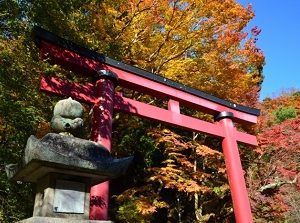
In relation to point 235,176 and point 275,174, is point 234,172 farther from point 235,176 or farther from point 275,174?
point 275,174

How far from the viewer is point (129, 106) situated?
616 cm

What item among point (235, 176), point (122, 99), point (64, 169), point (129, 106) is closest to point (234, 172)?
point (235, 176)

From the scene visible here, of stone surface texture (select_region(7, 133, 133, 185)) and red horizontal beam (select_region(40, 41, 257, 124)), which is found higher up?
red horizontal beam (select_region(40, 41, 257, 124))

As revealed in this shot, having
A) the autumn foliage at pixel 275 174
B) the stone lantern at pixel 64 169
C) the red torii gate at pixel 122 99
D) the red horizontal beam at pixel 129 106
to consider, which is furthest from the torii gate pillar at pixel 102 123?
the autumn foliage at pixel 275 174

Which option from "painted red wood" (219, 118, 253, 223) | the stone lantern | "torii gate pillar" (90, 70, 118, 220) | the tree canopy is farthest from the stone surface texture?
"painted red wood" (219, 118, 253, 223)

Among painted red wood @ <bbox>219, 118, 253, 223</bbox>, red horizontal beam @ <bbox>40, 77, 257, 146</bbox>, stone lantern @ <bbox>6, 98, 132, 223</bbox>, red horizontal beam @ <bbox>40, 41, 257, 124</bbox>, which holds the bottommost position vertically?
stone lantern @ <bbox>6, 98, 132, 223</bbox>

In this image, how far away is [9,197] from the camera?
5.34 metres

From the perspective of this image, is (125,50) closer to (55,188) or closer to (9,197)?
(9,197)

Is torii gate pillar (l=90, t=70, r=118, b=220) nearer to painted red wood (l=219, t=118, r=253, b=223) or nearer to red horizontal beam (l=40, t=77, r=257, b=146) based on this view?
red horizontal beam (l=40, t=77, r=257, b=146)

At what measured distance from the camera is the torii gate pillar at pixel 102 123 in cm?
468

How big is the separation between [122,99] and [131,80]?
1.87 ft

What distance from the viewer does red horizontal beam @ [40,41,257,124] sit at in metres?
5.54

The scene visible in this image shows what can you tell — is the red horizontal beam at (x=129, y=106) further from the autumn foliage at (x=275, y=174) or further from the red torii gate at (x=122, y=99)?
the autumn foliage at (x=275, y=174)

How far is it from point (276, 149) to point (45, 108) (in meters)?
9.08
